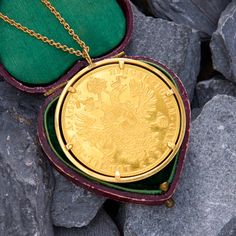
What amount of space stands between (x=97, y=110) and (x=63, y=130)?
0.11 metres

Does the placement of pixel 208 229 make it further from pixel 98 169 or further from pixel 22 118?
pixel 22 118

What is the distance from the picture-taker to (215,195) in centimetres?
149

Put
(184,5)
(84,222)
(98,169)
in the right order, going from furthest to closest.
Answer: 1. (184,5)
2. (84,222)
3. (98,169)

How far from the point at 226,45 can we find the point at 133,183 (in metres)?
0.54

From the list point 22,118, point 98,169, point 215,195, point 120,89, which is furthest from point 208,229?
point 22,118

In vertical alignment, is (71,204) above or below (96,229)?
above

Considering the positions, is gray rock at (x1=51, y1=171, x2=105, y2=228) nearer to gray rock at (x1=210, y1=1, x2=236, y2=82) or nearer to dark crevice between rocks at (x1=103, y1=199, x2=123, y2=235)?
dark crevice between rocks at (x1=103, y1=199, x2=123, y2=235)

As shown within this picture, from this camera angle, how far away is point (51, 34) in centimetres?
153

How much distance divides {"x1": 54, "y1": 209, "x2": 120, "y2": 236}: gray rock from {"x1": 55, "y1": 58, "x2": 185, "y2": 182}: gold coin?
0.79 ft

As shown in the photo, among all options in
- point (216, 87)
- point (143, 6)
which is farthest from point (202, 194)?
point (143, 6)

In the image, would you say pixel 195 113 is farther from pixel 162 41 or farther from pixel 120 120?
pixel 120 120

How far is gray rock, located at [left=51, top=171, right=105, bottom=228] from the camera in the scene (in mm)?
1503

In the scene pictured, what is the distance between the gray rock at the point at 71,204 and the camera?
150cm

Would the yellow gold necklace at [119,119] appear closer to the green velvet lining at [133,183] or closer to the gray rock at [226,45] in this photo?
the green velvet lining at [133,183]
